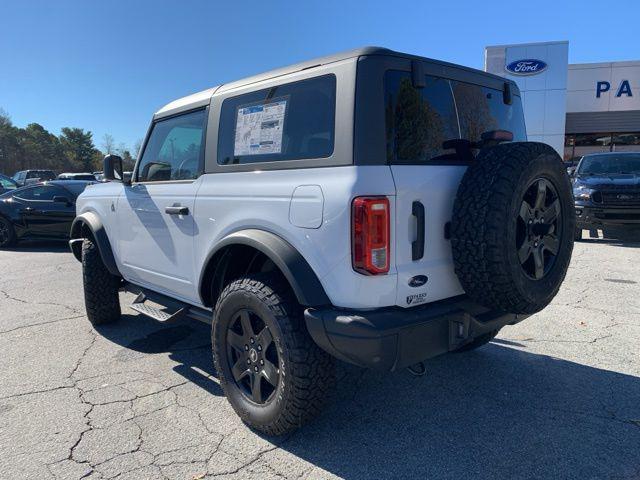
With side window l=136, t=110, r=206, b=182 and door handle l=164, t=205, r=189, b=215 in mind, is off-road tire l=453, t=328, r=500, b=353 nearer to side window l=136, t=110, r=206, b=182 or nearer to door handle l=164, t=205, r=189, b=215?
door handle l=164, t=205, r=189, b=215

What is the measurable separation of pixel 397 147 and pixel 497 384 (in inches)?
79.5

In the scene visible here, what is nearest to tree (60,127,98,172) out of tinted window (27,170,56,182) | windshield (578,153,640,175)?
tinted window (27,170,56,182)

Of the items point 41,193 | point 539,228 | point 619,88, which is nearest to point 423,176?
point 539,228

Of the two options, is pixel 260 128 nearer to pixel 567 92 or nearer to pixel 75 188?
pixel 75 188

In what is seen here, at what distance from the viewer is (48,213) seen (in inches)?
397

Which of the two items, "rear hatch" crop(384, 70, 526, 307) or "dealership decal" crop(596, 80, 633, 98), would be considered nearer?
"rear hatch" crop(384, 70, 526, 307)

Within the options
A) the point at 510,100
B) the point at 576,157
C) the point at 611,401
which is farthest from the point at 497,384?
the point at 576,157

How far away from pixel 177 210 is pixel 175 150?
2.10ft

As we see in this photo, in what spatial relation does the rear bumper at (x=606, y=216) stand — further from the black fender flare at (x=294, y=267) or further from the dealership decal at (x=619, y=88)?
the dealership decal at (x=619, y=88)

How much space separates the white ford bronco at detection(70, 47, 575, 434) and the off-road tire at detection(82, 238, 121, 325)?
1953 millimetres

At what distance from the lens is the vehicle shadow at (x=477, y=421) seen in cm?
241

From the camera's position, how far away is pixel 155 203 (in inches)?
142

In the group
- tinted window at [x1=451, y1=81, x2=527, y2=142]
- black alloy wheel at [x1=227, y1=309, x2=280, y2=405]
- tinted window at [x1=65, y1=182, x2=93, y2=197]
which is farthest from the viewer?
tinted window at [x1=65, y1=182, x2=93, y2=197]

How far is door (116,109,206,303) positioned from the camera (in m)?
3.31
